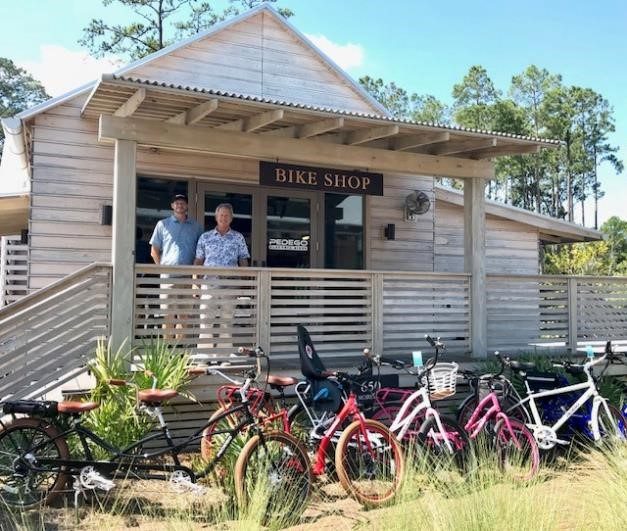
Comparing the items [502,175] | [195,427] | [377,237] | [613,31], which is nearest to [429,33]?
[613,31]

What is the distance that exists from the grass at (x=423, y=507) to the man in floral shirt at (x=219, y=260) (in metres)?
1.88

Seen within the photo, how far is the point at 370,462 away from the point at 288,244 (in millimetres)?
4467

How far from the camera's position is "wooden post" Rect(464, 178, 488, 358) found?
7730mm

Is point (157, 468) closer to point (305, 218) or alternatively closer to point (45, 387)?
point (45, 387)

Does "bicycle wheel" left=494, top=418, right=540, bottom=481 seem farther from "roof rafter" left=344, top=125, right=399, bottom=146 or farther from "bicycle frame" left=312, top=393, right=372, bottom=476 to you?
"roof rafter" left=344, top=125, right=399, bottom=146

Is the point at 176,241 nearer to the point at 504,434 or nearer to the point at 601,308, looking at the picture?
the point at 504,434

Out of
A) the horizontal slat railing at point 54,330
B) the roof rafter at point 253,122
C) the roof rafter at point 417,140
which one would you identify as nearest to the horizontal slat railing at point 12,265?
the horizontal slat railing at point 54,330

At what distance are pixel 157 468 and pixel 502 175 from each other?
43.2 metres

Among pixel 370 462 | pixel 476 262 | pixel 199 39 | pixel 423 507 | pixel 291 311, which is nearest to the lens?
pixel 423 507

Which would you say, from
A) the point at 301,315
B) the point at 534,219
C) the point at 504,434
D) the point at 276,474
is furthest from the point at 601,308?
the point at 276,474

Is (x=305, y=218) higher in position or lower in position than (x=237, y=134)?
lower

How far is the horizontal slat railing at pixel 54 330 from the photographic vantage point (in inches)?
219

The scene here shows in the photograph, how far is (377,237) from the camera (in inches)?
381

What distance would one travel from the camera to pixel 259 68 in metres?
9.48
